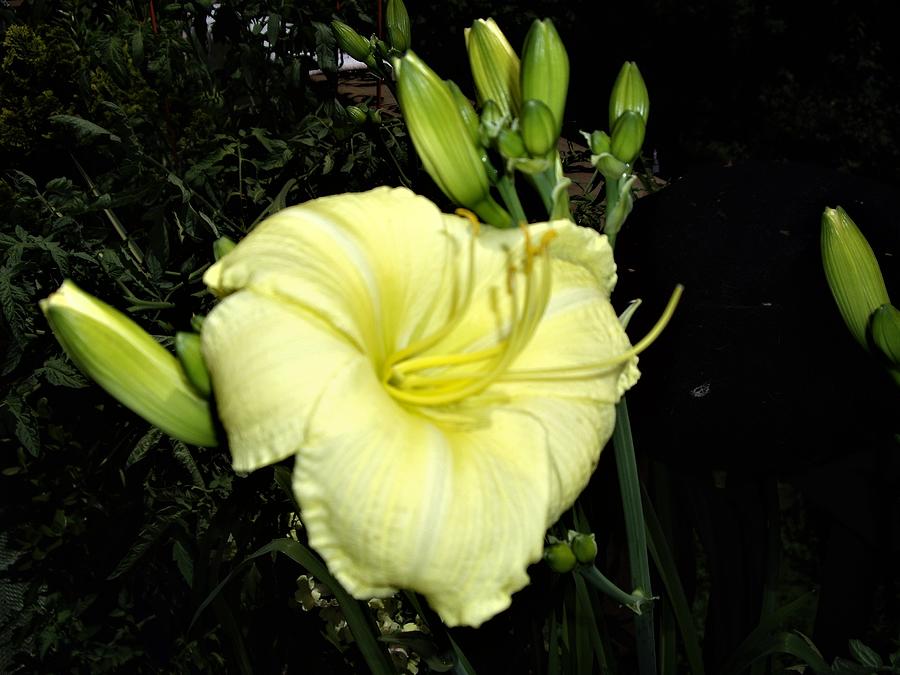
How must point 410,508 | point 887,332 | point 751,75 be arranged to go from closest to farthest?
point 410,508 < point 887,332 < point 751,75

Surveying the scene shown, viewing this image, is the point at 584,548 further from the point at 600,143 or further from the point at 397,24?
the point at 397,24

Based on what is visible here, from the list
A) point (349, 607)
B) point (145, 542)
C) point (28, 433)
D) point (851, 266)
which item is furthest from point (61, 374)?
point (851, 266)

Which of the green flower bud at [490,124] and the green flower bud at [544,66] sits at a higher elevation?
the green flower bud at [544,66]

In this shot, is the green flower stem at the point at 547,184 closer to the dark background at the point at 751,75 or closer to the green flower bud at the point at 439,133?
the green flower bud at the point at 439,133

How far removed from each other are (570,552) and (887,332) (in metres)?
0.28

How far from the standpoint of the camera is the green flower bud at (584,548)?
601 millimetres

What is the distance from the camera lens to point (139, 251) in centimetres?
96

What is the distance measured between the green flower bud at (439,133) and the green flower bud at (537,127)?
0.04 meters

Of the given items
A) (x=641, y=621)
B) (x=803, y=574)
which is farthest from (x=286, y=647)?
(x=803, y=574)

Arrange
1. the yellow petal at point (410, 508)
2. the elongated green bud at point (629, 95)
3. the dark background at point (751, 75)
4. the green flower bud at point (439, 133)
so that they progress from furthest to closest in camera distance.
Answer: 1. the dark background at point (751, 75)
2. the elongated green bud at point (629, 95)
3. the green flower bud at point (439, 133)
4. the yellow petal at point (410, 508)

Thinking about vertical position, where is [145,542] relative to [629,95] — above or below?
below

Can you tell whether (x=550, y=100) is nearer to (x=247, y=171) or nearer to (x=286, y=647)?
(x=247, y=171)

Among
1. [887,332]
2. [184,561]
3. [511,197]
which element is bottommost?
[184,561]

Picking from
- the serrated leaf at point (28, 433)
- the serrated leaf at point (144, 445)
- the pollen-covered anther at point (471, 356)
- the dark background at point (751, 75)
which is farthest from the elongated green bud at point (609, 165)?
the dark background at point (751, 75)
